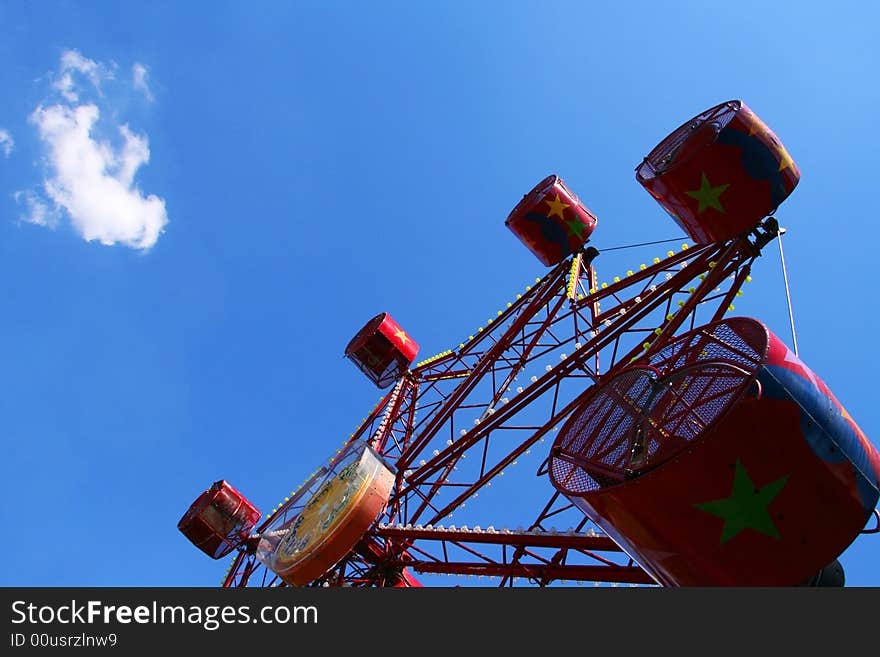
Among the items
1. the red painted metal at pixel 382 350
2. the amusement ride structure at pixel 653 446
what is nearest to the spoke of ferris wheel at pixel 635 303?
the amusement ride structure at pixel 653 446

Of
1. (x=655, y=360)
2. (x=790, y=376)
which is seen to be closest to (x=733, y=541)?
(x=790, y=376)

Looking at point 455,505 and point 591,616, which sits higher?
point 455,505

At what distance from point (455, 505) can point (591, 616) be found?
23.2 ft

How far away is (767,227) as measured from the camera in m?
10.8

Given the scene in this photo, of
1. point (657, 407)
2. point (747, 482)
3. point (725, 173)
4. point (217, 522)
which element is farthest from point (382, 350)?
point (747, 482)

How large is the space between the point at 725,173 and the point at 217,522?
50.6 feet

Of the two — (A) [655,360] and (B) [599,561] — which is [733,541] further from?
(B) [599,561]

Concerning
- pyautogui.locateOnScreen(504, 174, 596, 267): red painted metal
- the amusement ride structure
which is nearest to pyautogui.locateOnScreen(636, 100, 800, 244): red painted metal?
the amusement ride structure

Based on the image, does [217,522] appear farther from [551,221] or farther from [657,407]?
[657,407]

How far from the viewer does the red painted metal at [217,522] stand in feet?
62.6

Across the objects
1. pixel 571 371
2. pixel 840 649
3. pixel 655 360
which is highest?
pixel 571 371

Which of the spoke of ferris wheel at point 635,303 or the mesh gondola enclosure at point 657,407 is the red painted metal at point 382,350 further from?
the mesh gondola enclosure at point 657,407

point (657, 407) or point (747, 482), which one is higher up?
point (657, 407)

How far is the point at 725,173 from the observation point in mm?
10305
